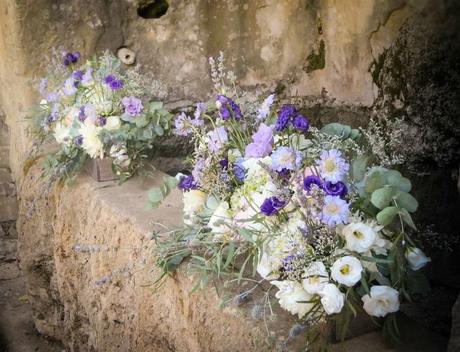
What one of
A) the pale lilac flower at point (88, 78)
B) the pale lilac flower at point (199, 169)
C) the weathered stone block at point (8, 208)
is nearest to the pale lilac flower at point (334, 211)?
the pale lilac flower at point (199, 169)

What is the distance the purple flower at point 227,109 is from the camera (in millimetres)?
1768

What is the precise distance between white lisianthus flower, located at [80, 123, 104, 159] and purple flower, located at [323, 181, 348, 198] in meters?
1.38

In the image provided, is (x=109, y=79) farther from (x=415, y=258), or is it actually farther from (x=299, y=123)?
(x=415, y=258)

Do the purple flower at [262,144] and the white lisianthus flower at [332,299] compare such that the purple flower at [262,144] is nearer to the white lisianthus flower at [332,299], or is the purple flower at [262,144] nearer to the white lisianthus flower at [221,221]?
the white lisianthus flower at [221,221]

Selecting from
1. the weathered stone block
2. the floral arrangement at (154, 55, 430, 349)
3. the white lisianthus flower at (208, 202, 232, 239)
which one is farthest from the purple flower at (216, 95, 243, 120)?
the weathered stone block

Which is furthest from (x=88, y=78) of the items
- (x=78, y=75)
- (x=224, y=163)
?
(x=224, y=163)

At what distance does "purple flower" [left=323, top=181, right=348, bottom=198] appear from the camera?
1.36 meters

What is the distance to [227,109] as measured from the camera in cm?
179

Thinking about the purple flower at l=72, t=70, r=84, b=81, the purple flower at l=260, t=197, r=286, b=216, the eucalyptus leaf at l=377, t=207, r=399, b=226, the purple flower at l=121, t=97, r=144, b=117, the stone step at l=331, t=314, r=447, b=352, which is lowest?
the stone step at l=331, t=314, r=447, b=352

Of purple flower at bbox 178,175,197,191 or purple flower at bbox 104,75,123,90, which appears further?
purple flower at bbox 104,75,123,90

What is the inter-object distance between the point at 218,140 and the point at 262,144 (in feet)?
0.69

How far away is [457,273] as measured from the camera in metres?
2.08

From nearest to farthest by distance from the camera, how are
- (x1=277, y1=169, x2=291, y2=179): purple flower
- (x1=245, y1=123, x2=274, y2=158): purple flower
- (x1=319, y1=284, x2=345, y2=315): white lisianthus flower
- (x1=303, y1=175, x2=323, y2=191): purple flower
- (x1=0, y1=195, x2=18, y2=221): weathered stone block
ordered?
(x1=319, y1=284, x2=345, y2=315): white lisianthus flower, (x1=303, y1=175, x2=323, y2=191): purple flower, (x1=277, y1=169, x2=291, y2=179): purple flower, (x1=245, y1=123, x2=274, y2=158): purple flower, (x1=0, y1=195, x2=18, y2=221): weathered stone block

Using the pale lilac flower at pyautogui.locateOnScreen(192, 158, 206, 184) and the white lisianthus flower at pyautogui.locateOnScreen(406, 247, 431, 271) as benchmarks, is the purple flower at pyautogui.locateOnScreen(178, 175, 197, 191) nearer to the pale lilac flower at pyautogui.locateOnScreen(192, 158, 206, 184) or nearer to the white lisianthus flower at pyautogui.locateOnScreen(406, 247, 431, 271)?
the pale lilac flower at pyautogui.locateOnScreen(192, 158, 206, 184)
